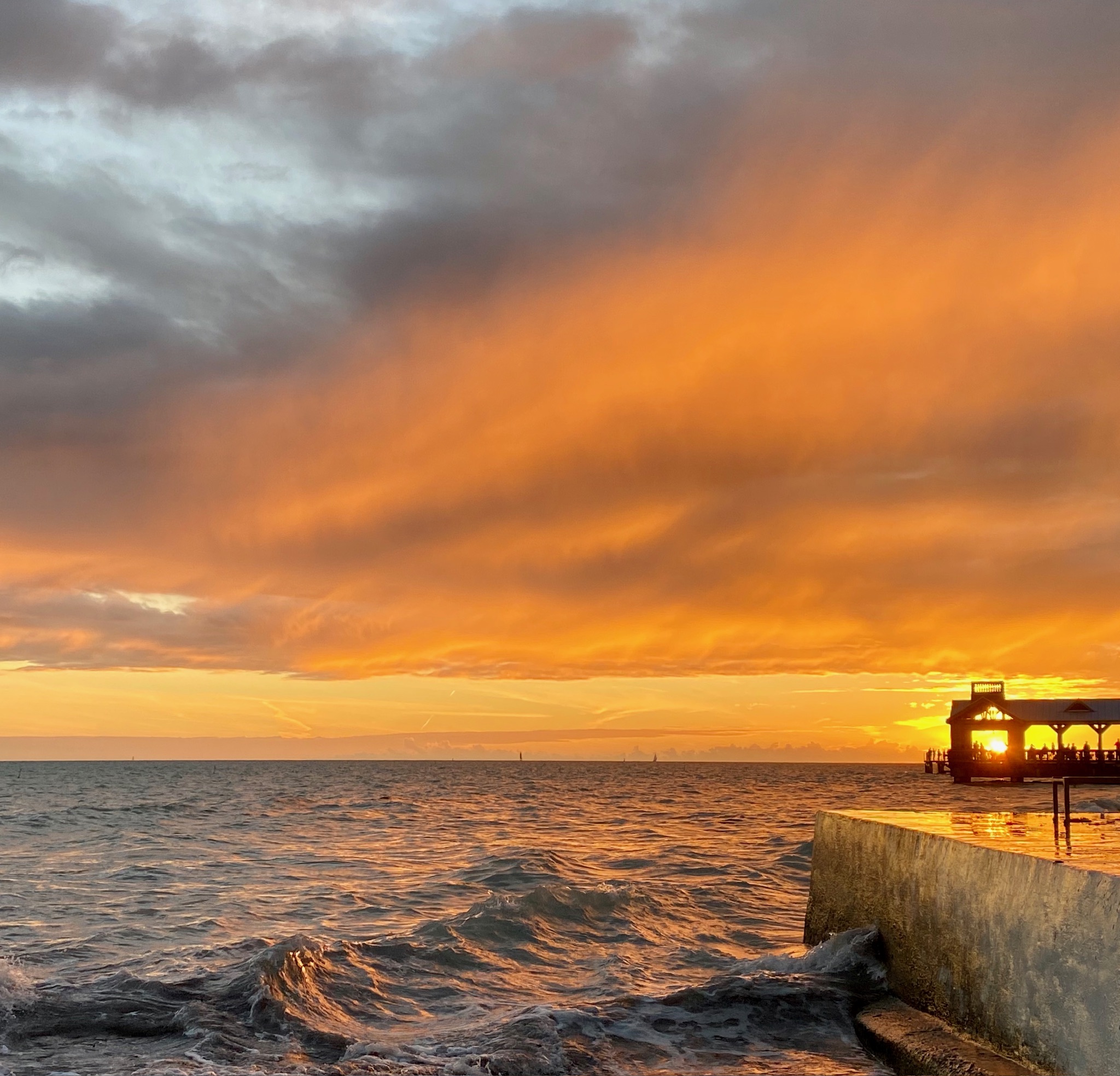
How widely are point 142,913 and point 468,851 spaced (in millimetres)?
11044

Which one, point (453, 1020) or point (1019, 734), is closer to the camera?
point (453, 1020)

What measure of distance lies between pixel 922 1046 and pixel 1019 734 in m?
57.9

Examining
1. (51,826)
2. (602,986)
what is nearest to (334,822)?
(51,826)

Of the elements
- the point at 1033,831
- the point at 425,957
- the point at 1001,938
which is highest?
the point at 1033,831

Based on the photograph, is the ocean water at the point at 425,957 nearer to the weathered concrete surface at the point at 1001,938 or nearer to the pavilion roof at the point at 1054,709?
the weathered concrete surface at the point at 1001,938

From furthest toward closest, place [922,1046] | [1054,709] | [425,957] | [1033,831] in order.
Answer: [1054,709]
[425,957]
[1033,831]
[922,1046]

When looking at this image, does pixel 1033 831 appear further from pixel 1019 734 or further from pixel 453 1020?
pixel 1019 734

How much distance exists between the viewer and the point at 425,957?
1364 cm

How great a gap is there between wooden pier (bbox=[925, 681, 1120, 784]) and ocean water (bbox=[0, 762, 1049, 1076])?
31.1 m

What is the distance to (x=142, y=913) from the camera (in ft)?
57.5

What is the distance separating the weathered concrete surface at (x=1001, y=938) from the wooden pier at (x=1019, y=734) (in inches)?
2066

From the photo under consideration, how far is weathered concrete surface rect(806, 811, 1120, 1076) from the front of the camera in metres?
6.16

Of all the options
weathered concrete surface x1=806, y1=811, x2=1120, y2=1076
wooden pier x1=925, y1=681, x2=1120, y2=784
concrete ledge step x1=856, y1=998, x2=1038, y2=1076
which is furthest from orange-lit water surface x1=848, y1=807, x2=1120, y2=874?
wooden pier x1=925, y1=681, x2=1120, y2=784

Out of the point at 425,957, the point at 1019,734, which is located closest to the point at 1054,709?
the point at 1019,734
